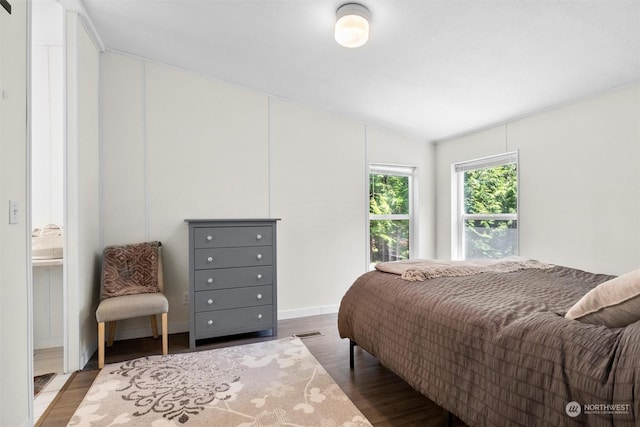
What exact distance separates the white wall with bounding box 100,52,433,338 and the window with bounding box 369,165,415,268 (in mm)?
208

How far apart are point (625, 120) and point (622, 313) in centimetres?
217

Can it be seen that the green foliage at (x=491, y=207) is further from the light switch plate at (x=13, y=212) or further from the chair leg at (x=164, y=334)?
the light switch plate at (x=13, y=212)

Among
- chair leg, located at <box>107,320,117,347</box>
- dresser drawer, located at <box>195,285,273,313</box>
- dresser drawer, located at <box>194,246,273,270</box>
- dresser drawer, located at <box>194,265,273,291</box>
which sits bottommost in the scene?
chair leg, located at <box>107,320,117,347</box>

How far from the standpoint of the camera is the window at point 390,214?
4215mm

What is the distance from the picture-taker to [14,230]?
1528 millimetres

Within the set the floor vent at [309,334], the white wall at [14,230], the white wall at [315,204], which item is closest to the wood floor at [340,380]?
the floor vent at [309,334]

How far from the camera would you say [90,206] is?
2674mm

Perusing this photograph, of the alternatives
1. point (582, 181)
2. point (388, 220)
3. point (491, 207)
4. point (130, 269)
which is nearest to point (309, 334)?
point (130, 269)

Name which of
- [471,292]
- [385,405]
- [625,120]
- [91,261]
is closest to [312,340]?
[385,405]

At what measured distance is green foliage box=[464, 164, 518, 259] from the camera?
3.52 metres
